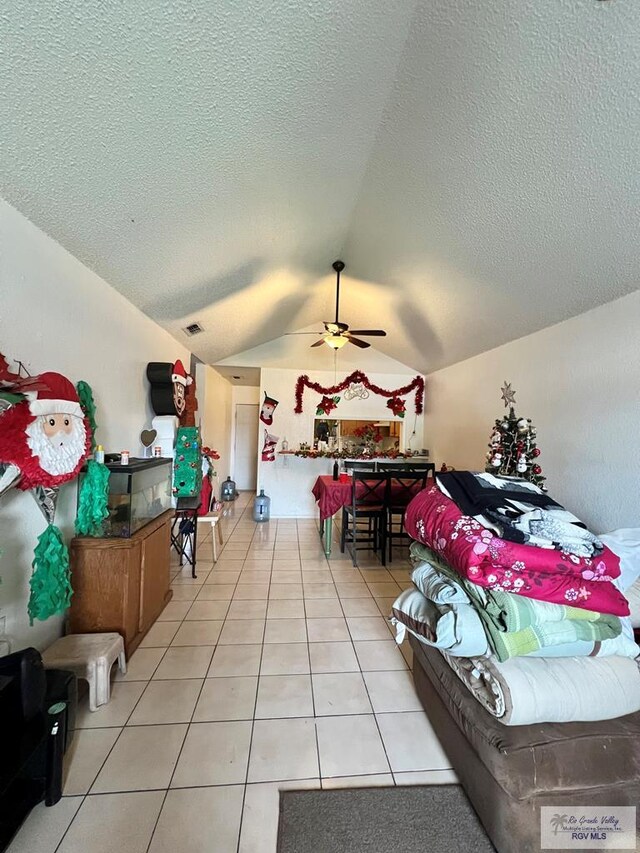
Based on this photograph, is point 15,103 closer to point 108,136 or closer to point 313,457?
point 108,136

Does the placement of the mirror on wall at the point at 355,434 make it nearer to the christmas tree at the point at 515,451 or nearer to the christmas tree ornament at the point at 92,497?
the christmas tree at the point at 515,451

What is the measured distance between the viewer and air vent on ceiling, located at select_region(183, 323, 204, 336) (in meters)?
3.38

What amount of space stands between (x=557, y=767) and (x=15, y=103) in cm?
275

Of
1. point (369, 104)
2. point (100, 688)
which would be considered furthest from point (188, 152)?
point (100, 688)

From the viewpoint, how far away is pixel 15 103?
110cm

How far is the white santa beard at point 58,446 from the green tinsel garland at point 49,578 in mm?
311

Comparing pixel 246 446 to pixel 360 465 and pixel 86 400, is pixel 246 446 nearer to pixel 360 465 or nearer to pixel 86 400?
pixel 360 465

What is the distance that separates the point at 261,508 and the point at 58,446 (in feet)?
12.3

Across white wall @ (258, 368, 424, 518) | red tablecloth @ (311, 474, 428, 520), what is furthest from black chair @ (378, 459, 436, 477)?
white wall @ (258, 368, 424, 518)

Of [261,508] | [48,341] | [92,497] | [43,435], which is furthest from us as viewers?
[261,508]

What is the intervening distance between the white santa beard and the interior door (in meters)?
5.33

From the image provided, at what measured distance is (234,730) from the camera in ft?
4.88

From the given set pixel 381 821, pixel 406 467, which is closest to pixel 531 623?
pixel 381 821

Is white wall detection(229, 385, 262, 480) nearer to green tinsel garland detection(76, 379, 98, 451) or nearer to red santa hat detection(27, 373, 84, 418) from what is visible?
green tinsel garland detection(76, 379, 98, 451)
